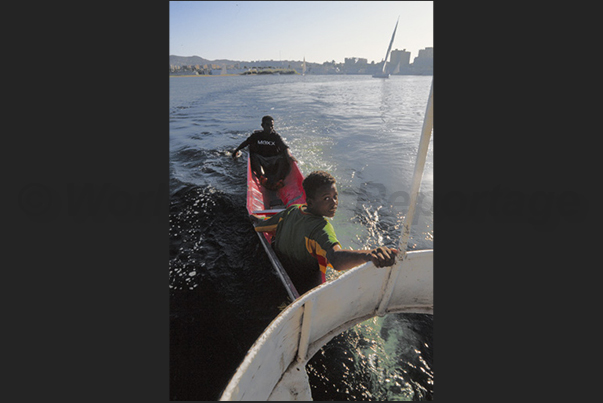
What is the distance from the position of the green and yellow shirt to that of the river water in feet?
3.20

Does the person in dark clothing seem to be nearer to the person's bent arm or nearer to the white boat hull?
the white boat hull

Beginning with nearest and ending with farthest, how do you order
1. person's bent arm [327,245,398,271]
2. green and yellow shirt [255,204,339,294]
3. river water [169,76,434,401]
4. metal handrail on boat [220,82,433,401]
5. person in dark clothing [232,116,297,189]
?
metal handrail on boat [220,82,433,401] → person's bent arm [327,245,398,271] → green and yellow shirt [255,204,339,294] → river water [169,76,434,401] → person in dark clothing [232,116,297,189]

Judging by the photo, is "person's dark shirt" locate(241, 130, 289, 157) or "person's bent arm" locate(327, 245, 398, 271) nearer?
"person's bent arm" locate(327, 245, 398, 271)

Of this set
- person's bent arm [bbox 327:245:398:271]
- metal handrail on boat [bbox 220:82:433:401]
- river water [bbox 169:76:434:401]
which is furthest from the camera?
river water [bbox 169:76:434:401]

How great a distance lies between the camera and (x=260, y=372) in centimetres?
196

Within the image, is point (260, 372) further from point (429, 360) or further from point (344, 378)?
point (429, 360)

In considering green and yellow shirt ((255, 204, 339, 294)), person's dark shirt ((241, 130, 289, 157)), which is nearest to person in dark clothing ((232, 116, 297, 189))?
person's dark shirt ((241, 130, 289, 157))

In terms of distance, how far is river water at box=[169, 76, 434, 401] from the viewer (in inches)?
132

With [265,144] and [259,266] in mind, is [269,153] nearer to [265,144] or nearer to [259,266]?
[265,144]

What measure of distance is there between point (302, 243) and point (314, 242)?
23 centimetres

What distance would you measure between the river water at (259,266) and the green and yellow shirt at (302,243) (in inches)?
38.4

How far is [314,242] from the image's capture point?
301 cm

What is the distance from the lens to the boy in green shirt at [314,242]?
101 inches

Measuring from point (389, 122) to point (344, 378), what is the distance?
56.9 ft
